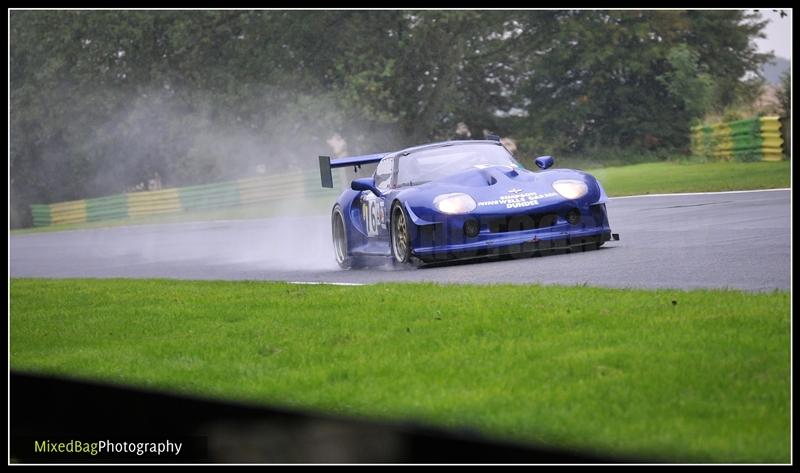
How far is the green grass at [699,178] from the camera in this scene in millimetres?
21500

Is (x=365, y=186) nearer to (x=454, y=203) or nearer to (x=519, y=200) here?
(x=454, y=203)

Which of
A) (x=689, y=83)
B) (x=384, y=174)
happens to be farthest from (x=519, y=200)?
(x=689, y=83)

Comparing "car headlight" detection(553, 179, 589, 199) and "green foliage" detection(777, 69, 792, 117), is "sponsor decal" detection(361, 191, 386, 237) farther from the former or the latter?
"green foliage" detection(777, 69, 792, 117)

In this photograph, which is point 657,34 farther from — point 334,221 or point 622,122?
point 334,221

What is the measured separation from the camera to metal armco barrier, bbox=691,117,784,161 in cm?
2684

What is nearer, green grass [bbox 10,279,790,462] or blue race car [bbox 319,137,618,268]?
green grass [bbox 10,279,790,462]

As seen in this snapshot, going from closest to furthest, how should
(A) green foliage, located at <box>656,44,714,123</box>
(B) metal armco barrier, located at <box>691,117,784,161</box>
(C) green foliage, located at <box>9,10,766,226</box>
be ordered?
(B) metal armco barrier, located at <box>691,117,784,161</box>, (A) green foliage, located at <box>656,44,714,123</box>, (C) green foliage, located at <box>9,10,766,226</box>


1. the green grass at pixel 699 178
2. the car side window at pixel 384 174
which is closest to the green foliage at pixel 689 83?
the green grass at pixel 699 178

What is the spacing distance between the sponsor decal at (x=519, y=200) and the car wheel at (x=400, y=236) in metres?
0.78

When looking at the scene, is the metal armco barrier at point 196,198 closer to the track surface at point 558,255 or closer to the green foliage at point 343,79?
the green foliage at point 343,79

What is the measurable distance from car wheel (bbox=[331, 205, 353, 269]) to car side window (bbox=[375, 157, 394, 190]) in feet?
2.01

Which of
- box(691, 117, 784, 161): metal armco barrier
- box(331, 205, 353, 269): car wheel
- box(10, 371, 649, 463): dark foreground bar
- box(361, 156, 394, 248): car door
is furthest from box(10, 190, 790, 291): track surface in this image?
box(691, 117, 784, 161): metal armco barrier

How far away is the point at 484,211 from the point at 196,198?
28124 mm
